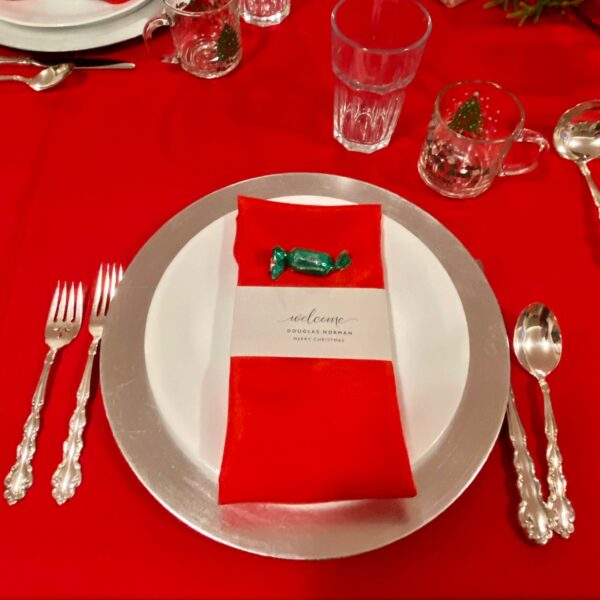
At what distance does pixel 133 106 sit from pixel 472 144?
1.61ft

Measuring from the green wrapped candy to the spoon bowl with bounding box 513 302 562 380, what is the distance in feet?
0.70

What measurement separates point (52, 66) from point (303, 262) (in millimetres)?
545

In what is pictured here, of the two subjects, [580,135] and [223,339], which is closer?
[223,339]

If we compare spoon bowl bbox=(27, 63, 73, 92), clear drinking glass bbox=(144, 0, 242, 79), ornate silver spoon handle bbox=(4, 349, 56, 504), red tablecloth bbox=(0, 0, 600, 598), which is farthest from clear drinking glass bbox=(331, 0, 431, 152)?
ornate silver spoon handle bbox=(4, 349, 56, 504)

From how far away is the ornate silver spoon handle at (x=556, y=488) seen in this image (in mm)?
461

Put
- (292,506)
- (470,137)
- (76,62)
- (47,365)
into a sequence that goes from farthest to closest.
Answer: (76,62)
(470,137)
(47,365)
(292,506)

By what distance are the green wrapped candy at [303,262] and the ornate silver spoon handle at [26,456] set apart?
0.26 meters

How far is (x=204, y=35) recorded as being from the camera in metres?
0.80

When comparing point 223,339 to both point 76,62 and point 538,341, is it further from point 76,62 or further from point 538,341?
point 76,62

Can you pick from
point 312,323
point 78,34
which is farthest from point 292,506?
point 78,34

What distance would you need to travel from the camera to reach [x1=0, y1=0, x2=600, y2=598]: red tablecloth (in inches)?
17.6

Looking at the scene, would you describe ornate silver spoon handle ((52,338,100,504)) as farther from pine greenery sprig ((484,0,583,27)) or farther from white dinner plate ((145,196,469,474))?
pine greenery sprig ((484,0,583,27))

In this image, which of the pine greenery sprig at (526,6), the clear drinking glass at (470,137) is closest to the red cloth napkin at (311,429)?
the clear drinking glass at (470,137)

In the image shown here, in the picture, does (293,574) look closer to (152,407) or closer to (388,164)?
(152,407)
